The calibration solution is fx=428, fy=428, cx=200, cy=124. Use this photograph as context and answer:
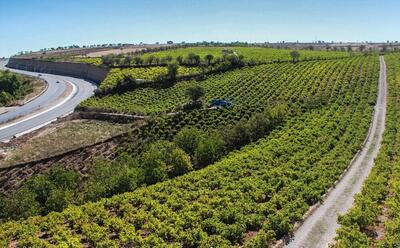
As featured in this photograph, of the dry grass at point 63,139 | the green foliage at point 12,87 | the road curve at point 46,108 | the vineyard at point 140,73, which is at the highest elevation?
the vineyard at point 140,73

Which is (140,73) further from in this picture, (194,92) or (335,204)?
(335,204)

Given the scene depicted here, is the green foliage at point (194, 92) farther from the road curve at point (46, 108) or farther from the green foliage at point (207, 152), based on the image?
the road curve at point (46, 108)

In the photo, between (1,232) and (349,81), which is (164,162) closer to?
(1,232)

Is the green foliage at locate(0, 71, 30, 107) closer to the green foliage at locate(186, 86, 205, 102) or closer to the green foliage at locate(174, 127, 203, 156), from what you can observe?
the green foliage at locate(186, 86, 205, 102)

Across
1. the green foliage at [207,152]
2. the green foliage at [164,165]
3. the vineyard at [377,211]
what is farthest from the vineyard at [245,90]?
the vineyard at [377,211]

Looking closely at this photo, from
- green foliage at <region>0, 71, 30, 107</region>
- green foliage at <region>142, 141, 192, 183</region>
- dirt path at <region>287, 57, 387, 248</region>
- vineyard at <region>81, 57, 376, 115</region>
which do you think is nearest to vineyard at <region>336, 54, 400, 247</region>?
dirt path at <region>287, 57, 387, 248</region>

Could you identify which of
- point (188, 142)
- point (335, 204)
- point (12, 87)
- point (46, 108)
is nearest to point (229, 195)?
point (335, 204)
